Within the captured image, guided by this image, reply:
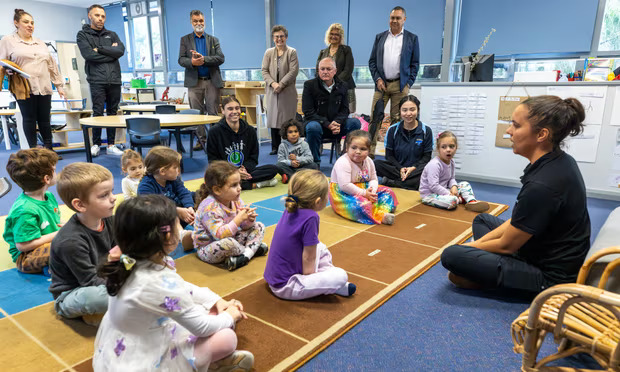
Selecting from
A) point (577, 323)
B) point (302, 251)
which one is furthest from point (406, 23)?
point (577, 323)

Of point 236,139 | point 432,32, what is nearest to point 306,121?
point 236,139

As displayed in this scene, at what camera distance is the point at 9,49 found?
487 centimetres

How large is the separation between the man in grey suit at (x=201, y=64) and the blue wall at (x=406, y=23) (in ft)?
8.97

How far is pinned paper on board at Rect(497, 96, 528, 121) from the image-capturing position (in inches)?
173


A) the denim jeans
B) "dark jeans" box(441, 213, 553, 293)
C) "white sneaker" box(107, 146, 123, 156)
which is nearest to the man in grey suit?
"white sneaker" box(107, 146, 123, 156)

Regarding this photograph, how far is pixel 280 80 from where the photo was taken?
559cm

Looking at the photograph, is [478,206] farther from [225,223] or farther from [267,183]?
[225,223]

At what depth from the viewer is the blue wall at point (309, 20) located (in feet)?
25.1

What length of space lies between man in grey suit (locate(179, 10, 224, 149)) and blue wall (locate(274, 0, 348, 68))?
2.57 meters

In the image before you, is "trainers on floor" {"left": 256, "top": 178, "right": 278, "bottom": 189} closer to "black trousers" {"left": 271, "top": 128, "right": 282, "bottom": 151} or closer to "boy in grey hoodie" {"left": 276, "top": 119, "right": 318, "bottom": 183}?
"boy in grey hoodie" {"left": 276, "top": 119, "right": 318, "bottom": 183}

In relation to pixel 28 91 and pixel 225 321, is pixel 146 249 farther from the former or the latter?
pixel 28 91

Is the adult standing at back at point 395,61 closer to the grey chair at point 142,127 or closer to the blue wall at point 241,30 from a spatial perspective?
the grey chair at point 142,127

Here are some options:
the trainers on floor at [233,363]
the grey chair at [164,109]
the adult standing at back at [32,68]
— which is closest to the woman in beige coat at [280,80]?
the grey chair at [164,109]

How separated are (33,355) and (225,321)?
0.86 meters
